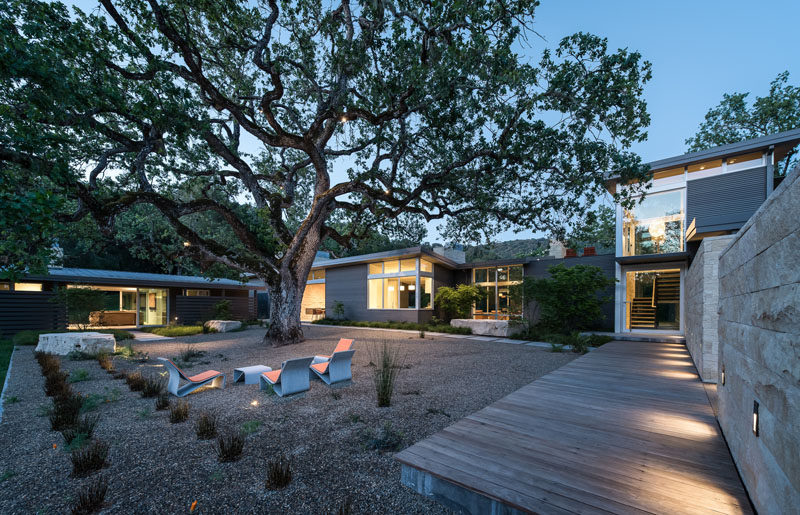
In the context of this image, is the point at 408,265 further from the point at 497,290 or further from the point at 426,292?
the point at 497,290

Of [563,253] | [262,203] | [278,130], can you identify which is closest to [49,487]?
[278,130]

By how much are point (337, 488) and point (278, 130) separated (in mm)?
8397

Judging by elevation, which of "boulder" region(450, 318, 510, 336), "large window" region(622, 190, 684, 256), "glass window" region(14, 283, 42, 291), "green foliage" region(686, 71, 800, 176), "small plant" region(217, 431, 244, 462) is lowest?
"boulder" region(450, 318, 510, 336)

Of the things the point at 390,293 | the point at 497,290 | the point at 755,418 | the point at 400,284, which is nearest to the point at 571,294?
the point at 497,290

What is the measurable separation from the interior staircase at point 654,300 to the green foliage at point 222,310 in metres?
18.5

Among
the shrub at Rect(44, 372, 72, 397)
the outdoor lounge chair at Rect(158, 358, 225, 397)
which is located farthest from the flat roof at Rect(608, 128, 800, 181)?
the shrub at Rect(44, 372, 72, 397)

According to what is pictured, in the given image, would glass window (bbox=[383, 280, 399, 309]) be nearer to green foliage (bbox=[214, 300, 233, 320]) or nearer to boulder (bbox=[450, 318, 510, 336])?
boulder (bbox=[450, 318, 510, 336])

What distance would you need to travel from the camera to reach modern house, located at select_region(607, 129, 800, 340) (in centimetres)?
851

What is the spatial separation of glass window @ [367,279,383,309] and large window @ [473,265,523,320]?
16.6ft

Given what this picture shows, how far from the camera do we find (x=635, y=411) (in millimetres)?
3342

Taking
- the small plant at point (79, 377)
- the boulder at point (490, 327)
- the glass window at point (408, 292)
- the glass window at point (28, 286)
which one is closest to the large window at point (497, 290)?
the boulder at point (490, 327)

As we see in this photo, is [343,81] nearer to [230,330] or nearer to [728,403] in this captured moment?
[728,403]

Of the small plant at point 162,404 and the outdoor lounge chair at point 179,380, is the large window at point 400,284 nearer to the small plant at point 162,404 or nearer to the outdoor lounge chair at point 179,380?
the outdoor lounge chair at point 179,380

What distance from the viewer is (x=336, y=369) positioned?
17.9 ft
